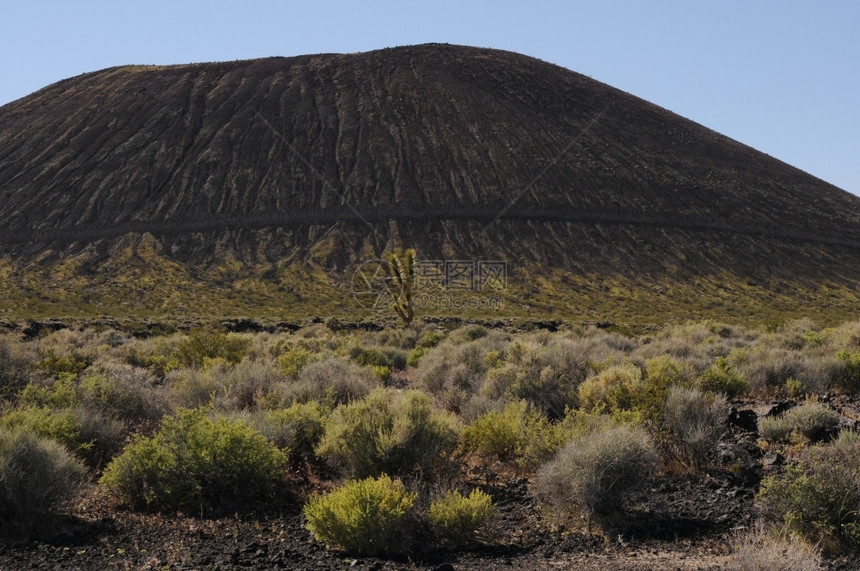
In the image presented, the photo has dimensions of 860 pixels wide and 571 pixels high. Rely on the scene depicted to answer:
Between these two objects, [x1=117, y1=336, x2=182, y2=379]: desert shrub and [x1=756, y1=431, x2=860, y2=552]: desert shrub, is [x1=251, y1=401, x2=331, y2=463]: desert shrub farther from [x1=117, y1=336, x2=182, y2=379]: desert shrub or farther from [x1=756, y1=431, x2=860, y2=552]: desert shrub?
[x1=117, y1=336, x2=182, y2=379]: desert shrub

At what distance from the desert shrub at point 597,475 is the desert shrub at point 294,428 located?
3.09 metres

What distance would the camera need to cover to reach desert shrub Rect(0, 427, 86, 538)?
6668 mm

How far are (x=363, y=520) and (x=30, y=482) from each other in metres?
3.20

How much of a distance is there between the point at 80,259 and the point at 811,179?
7584 cm

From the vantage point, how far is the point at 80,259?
5409 centimetres

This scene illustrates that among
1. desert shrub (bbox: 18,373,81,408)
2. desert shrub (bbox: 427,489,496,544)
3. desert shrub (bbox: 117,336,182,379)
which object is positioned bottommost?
desert shrub (bbox: 117,336,182,379)

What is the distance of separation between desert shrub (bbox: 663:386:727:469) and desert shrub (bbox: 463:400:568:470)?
4.68ft

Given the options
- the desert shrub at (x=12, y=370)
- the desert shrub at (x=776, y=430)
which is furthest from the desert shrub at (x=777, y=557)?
the desert shrub at (x=12, y=370)

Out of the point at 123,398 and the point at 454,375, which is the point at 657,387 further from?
the point at 123,398

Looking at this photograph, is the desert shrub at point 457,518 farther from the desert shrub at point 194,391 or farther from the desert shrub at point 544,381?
the desert shrub at point 194,391

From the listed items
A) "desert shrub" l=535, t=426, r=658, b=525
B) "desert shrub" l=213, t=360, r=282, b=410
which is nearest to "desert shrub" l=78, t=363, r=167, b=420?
"desert shrub" l=213, t=360, r=282, b=410

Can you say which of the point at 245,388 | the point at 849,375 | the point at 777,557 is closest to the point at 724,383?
the point at 849,375

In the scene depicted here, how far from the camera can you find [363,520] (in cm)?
618

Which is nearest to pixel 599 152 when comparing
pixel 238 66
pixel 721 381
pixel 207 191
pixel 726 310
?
pixel 726 310
